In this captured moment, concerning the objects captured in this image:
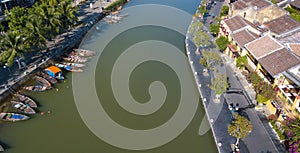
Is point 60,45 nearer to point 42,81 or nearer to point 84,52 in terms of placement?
point 84,52

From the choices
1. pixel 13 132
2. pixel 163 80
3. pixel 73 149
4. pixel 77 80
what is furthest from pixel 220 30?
pixel 13 132

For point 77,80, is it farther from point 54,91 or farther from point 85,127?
point 85,127

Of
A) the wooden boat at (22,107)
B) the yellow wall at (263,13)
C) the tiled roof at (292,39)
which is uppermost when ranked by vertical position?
the yellow wall at (263,13)

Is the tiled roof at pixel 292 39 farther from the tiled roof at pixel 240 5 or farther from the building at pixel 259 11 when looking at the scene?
the tiled roof at pixel 240 5

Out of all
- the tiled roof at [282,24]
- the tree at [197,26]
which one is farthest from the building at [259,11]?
the tree at [197,26]

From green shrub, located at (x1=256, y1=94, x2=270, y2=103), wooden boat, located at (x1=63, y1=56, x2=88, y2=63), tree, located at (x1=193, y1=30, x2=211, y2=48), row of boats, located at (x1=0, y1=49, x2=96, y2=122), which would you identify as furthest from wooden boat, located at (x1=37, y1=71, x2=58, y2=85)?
green shrub, located at (x1=256, y1=94, x2=270, y2=103)

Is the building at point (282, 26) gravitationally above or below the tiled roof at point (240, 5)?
below
